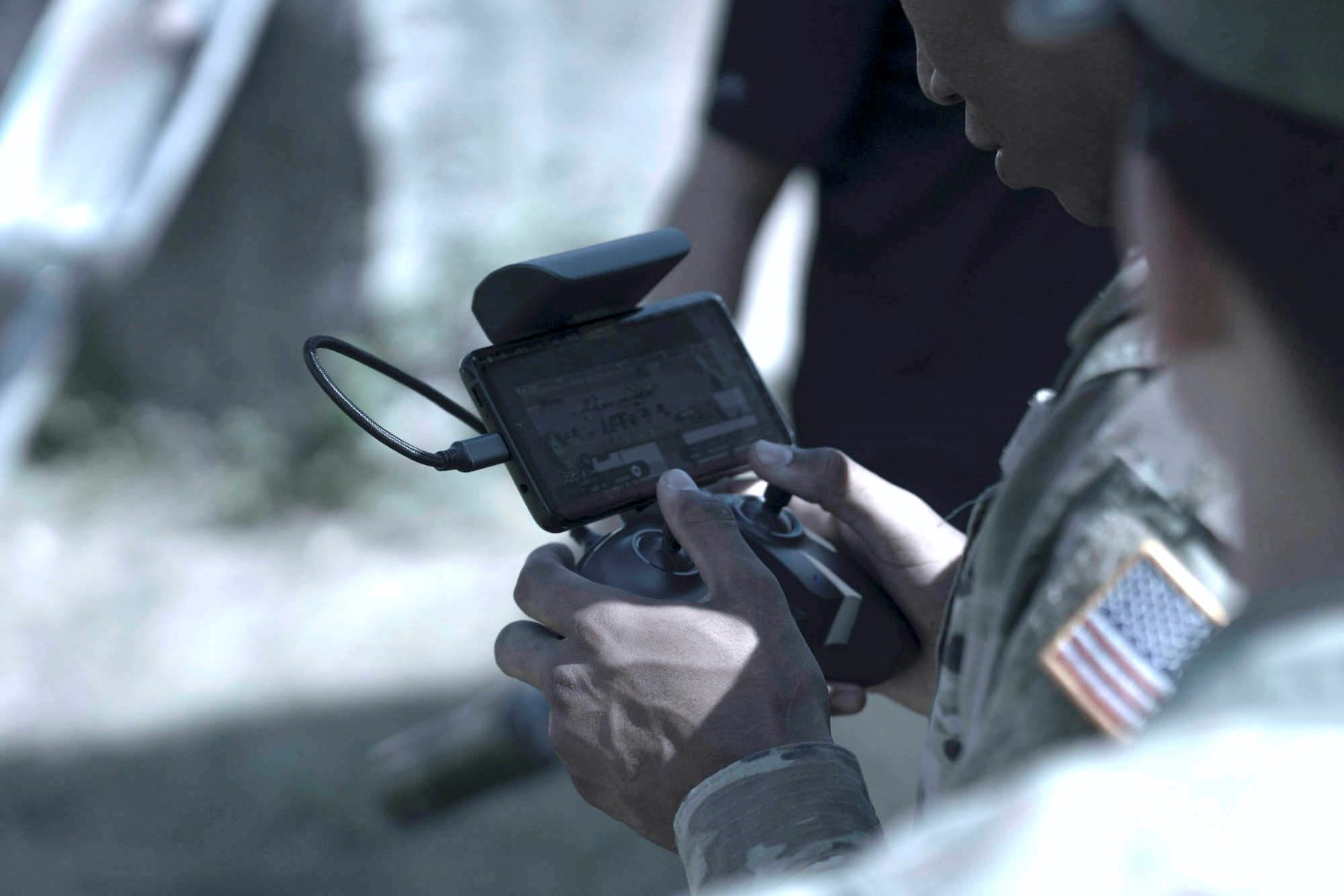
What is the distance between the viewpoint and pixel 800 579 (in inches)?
40.9

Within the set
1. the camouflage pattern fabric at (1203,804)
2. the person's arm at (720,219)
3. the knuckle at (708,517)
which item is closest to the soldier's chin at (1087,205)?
the knuckle at (708,517)

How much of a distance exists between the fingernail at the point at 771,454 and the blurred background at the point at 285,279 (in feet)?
6.00

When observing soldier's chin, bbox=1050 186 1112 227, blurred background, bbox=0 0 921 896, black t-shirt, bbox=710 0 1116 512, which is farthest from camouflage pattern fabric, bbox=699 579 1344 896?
blurred background, bbox=0 0 921 896

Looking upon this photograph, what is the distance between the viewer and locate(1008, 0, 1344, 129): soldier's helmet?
0.49 meters

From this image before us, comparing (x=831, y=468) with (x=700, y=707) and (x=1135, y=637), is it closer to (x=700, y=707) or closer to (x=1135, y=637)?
(x=700, y=707)

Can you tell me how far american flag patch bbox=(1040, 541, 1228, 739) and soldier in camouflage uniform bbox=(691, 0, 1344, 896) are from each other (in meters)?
0.06

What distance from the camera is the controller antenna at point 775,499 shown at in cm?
110

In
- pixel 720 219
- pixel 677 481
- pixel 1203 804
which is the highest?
pixel 1203 804

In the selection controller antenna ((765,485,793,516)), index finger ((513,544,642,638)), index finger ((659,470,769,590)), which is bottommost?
controller antenna ((765,485,793,516))

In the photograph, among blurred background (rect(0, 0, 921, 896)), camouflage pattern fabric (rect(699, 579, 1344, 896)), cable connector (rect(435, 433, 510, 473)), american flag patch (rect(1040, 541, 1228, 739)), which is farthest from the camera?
blurred background (rect(0, 0, 921, 896))

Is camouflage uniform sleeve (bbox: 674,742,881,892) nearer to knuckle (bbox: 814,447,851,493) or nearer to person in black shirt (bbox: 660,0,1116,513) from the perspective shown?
knuckle (bbox: 814,447,851,493)

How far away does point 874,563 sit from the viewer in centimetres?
113

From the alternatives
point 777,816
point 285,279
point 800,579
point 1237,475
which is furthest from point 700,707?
point 285,279

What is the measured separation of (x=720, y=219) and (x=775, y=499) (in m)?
0.63
